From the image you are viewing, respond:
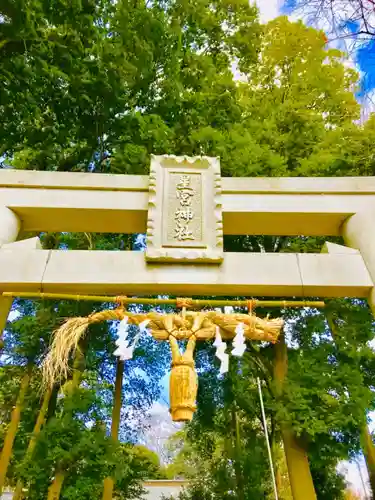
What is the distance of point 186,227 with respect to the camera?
418cm

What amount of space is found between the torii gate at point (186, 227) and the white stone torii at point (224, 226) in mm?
11

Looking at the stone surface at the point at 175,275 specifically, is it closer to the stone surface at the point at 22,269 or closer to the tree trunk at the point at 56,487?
the stone surface at the point at 22,269

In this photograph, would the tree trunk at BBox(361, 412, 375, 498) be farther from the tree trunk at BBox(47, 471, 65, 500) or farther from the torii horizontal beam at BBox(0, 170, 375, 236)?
the tree trunk at BBox(47, 471, 65, 500)

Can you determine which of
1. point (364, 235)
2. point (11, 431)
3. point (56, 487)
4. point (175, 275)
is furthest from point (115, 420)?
point (364, 235)

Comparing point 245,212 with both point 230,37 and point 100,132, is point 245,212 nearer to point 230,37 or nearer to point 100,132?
point 100,132

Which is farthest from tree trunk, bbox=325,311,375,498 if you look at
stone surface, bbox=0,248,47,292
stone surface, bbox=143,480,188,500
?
stone surface, bbox=143,480,188,500

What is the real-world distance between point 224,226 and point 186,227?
65 centimetres

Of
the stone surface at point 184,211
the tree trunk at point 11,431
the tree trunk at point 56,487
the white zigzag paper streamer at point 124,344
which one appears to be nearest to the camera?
the white zigzag paper streamer at point 124,344

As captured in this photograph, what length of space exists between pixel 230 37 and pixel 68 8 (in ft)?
15.3

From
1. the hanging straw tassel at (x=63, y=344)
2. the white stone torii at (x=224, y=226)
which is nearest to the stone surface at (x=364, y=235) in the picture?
the white stone torii at (x=224, y=226)

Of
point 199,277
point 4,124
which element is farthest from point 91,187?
point 4,124

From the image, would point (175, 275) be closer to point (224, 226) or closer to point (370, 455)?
point (224, 226)

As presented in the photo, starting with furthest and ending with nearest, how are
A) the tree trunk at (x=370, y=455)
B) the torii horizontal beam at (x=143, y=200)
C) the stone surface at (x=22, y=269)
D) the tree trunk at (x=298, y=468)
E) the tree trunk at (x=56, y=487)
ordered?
the tree trunk at (x=370, y=455), the tree trunk at (x=56, y=487), the tree trunk at (x=298, y=468), the torii horizontal beam at (x=143, y=200), the stone surface at (x=22, y=269)

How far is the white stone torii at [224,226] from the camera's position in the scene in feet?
12.8
